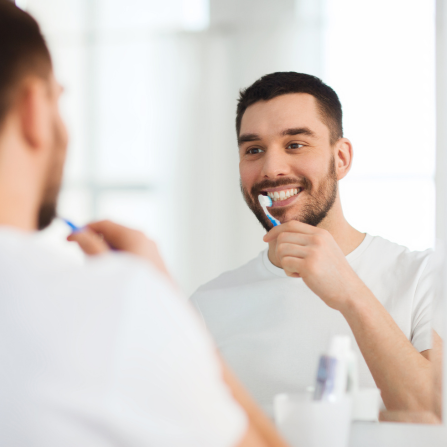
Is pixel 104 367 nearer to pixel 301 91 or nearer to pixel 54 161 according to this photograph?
pixel 54 161

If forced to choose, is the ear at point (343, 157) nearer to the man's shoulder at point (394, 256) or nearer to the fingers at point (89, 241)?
the man's shoulder at point (394, 256)

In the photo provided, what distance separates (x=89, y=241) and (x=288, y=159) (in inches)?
12.6

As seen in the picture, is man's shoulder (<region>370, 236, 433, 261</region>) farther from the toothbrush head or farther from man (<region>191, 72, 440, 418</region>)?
the toothbrush head

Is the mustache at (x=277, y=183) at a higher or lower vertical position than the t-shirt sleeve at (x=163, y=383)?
higher

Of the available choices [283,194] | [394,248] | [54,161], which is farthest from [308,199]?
[54,161]

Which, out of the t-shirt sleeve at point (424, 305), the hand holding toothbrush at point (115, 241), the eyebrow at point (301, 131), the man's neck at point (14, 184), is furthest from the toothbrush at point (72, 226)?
the t-shirt sleeve at point (424, 305)

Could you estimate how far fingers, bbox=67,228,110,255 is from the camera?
0.61 metres

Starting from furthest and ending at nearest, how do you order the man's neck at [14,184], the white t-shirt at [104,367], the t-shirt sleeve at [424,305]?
the t-shirt sleeve at [424,305], the man's neck at [14,184], the white t-shirt at [104,367]

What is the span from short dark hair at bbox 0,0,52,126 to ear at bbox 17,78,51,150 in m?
0.01

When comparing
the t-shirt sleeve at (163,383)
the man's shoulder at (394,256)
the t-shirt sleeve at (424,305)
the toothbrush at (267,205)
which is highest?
the toothbrush at (267,205)

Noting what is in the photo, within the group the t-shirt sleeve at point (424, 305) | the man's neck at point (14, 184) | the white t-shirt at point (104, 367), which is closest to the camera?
the white t-shirt at point (104, 367)

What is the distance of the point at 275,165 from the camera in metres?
0.69

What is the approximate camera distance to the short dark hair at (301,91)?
670 mm

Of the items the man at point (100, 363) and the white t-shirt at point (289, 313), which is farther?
the white t-shirt at point (289, 313)
